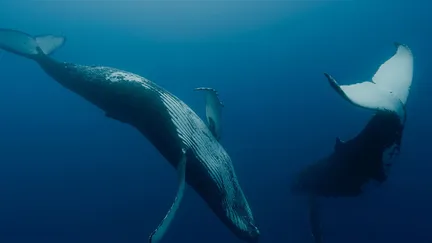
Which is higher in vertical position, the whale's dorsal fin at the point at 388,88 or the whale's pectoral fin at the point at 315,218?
the whale's dorsal fin at the point at 388,88

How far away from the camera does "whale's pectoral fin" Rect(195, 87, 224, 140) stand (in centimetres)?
478

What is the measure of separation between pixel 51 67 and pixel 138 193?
14.2 metres

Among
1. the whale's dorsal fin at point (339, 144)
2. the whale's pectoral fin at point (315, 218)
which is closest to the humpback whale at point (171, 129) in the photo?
the whale's dorsal fin at point (339, 144)

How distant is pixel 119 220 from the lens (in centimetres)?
1828

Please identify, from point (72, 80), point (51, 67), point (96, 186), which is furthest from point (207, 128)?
point (96, 186)

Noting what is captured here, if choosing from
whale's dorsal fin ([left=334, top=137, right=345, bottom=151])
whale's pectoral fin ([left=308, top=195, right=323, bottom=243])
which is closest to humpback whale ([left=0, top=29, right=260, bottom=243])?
whale's dorsal fin ([left=334, top=137, right=345, bottom=151])

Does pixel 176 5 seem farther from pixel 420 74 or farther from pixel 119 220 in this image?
pixel 420 74

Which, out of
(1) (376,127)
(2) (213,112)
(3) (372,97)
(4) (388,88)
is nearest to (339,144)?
(1) (376,127)

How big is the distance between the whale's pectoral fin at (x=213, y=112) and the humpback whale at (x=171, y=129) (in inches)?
6.3

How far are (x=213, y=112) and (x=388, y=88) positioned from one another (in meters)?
2.16

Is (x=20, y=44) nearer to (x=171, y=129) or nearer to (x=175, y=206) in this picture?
(x=171, y=129)

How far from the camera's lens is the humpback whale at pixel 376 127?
349cm

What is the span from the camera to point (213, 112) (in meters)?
4.89

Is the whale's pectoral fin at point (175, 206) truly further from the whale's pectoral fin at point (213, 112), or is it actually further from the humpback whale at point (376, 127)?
the humpback whale at point (376, 127)
